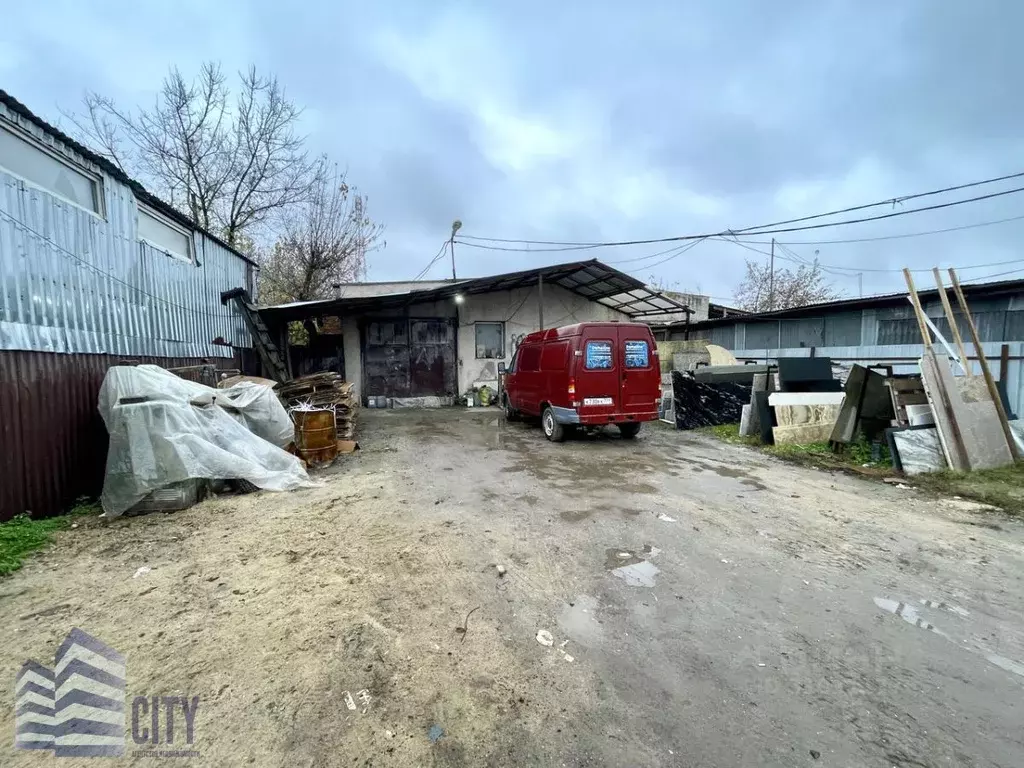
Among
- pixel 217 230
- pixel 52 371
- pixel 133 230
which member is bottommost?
pixel 52 371

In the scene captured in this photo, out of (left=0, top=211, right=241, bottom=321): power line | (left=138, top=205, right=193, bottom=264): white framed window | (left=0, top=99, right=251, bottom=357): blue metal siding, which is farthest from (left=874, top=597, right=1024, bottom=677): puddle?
(left=138, top=205, right=193, bottom=264): white framed window

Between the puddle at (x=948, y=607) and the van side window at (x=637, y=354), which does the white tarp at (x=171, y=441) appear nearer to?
the van side window at (x=637, y=354)

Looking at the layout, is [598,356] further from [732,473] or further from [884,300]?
[884,300]

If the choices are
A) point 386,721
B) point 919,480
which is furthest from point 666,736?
point 919,480

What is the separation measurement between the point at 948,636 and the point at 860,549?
1278 millimetres

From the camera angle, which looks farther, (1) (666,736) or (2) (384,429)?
(2) (384,429)

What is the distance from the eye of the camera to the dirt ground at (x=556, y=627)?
1912 mm

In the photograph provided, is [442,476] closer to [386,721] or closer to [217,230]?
[386,721]

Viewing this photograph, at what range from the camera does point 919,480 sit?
578 cm

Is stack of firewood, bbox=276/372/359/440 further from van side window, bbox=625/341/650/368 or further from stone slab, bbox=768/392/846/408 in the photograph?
stone slab, bbox=768/392/846/408

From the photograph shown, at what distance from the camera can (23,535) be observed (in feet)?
13.0

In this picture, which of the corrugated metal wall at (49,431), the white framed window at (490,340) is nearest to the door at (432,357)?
the white framed window at (490,340)

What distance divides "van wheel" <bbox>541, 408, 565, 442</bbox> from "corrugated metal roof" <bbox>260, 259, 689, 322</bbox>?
237 inches

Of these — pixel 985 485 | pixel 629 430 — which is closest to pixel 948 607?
pixel 985 485
